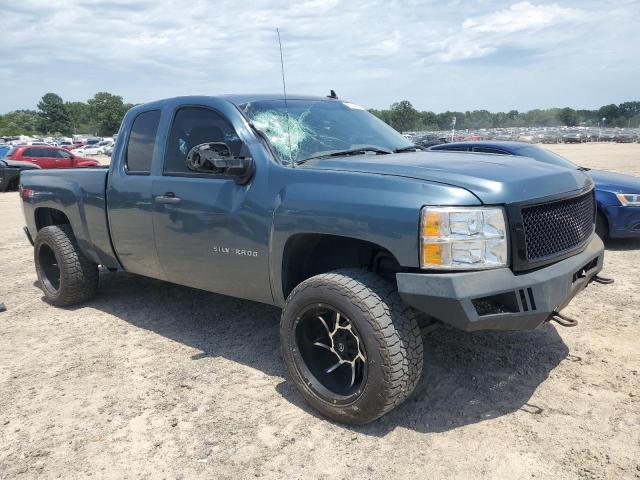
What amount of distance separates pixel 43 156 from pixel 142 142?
18.9 m

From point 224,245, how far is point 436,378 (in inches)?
64.0

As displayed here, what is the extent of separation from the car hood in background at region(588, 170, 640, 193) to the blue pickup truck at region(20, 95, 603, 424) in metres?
3.79

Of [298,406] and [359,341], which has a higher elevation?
[359,341]

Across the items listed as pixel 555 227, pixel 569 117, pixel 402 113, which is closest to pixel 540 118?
pixel 569 117

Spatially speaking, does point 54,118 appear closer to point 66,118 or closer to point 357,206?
point 66,118

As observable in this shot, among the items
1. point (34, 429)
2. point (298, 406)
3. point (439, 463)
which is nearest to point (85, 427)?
point (34, 429)

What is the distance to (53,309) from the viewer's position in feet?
17.5

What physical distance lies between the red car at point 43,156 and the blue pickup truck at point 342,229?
684 inches

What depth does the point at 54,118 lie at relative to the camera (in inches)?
4611

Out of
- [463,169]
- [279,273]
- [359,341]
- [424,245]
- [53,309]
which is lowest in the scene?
[53,309]

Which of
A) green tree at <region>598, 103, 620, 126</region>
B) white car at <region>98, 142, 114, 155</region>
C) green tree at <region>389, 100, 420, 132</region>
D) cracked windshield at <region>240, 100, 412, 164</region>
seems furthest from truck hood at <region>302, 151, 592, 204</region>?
green tree at <region>598, 103, 620, 126</region>

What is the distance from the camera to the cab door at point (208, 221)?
3451mm

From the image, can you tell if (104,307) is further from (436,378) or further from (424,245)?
(424,245)

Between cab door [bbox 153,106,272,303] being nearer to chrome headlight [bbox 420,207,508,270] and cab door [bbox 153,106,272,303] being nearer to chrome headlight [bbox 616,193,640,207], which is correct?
chrome headlight [bbox 420,207,508,270]
